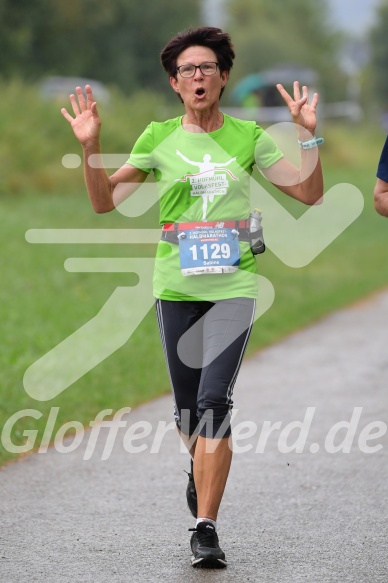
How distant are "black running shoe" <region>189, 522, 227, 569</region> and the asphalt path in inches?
1.9

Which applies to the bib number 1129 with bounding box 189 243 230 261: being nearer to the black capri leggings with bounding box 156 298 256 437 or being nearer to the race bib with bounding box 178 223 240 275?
the race bib with bounding box 178 223 240 275

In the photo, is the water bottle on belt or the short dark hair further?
the short dark hair

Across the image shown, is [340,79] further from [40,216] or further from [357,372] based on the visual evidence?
[357,372]

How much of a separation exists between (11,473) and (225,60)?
2807 mm

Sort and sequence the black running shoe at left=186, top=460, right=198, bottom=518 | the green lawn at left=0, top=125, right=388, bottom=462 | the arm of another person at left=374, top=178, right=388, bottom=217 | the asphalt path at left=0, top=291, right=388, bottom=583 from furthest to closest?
the green lawn at left=0, top=125, right=388, bottom=462, the arm of another person at left=374, top=178, right=388, bottom=217, the black running shoe at left=186, top=460, right=198, bottom=518, the asphalt path at left=0, top=291, right=388, bottom=583

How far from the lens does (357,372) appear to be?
11.1 m

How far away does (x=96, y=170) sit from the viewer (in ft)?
18.1

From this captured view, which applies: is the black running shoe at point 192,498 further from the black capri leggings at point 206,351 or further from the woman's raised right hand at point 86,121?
the woman's raised right hand at point 86,121

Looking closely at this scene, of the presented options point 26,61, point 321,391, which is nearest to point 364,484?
point 321,391

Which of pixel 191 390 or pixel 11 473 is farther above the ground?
pixel 191 390

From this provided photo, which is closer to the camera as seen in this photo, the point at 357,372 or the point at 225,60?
the point at 225,60

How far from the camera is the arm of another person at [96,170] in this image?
552cm

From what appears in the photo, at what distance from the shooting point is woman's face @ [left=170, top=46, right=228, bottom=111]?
5602 millimetres

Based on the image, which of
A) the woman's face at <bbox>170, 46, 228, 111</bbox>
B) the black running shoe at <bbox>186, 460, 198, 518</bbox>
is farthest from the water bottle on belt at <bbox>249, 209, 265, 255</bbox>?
the black running shoe at <bbox>186, 460, 198, 518</bbox>
